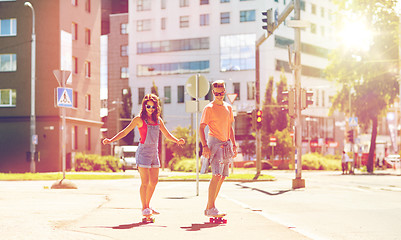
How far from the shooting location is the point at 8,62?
44.1 meters

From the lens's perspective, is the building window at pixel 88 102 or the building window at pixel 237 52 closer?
the building window at pixel 88 102

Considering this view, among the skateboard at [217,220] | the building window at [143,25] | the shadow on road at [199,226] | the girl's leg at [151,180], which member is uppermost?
the building window at [143,25]

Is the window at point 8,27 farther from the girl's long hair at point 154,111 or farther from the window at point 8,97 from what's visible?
the girl's long hair at point 154,111

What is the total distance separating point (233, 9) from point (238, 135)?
14.9 m

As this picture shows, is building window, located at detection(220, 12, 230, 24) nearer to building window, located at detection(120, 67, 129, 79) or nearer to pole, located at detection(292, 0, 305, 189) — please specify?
building window, located at detection(120, 67, 129, 79)

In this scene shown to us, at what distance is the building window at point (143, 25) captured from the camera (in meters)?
81.3

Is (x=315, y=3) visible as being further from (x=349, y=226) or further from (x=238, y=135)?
(x=349, y=226)

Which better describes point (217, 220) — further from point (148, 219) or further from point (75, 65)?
point (75, 65)

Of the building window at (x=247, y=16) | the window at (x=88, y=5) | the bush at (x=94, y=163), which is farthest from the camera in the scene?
the building window at (x=247, y=16)

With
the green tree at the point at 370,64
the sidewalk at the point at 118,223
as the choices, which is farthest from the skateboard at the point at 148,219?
the green tree at the point at 370,64

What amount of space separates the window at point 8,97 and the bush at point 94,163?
21.8 ft

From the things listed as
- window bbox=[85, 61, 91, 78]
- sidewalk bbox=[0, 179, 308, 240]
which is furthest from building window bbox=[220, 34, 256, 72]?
sidewalk bbox=[0, 179, 308, 240]

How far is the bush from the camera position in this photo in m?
39.8

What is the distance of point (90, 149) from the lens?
163 feet
